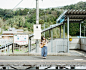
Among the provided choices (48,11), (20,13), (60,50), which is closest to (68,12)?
(60,50)

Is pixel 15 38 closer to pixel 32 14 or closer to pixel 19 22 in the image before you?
pixel 32 14

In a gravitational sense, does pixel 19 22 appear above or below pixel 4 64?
above

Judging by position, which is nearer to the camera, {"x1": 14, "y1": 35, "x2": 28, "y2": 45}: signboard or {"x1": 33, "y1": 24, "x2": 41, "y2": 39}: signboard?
{"x1": 33, "y1": 24, "x2": 41, "y2": 39}: signboard

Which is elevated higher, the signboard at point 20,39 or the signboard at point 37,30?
the signboard at point 37,30

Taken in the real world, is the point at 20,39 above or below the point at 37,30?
below

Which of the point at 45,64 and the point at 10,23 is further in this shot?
the point at 10,23

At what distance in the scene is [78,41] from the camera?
1833 cm

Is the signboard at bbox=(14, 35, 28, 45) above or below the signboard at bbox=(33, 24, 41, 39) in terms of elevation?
below

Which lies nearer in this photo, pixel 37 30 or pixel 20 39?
pixel 37 30

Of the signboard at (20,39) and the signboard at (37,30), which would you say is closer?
the signboard at (37,30)

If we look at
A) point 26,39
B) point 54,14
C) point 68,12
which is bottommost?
point 26,39

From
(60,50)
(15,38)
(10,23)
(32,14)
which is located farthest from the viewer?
(10,23)

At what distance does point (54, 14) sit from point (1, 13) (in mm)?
34886

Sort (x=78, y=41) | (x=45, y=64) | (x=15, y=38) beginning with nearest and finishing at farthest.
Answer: (x=45, y=64) < (x=15, y=38) < (x=78, y=41)
